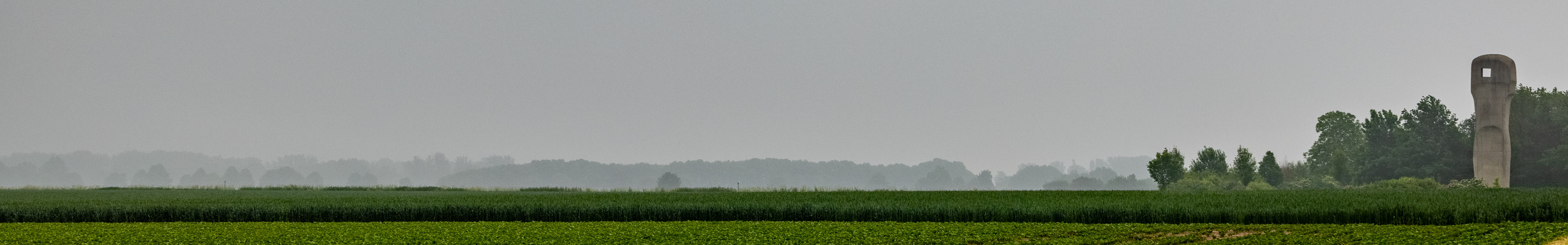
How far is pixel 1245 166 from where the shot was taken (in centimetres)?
4531

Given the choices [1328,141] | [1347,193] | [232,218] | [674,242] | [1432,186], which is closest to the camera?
[674,242]

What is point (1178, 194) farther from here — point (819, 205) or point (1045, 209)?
point (819, 205)

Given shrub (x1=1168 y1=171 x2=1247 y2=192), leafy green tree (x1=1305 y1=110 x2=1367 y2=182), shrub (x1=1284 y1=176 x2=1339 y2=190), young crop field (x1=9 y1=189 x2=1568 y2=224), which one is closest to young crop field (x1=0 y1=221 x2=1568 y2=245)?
young crop field (x1=9 y1=189 x2=1568 y2=224)

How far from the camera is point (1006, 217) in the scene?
673 inches

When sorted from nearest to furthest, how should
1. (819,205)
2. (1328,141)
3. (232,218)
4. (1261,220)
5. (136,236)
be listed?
(136,236) < (1261,220) < (819,205) < (232,218) < (1328,141)

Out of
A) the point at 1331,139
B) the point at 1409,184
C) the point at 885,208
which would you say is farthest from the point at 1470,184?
the point at 885,208

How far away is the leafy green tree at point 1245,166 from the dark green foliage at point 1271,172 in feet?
1.35

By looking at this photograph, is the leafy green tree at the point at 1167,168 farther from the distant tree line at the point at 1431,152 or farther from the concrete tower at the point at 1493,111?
the concrete tower at the point at 1493,111

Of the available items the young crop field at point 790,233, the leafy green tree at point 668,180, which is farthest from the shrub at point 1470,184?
the leafy green tree at point 668,180

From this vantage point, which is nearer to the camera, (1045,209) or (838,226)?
(838,226)

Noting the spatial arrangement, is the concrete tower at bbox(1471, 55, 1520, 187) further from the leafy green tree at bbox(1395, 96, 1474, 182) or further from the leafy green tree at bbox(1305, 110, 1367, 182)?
the leafy green tree at bbox(1305, 110, 1367, 182)

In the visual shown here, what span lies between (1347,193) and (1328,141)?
120 feet

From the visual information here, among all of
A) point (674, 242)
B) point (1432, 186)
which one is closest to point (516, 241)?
point (674, 242)

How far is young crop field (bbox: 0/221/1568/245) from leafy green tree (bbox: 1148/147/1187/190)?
32.5 meters
